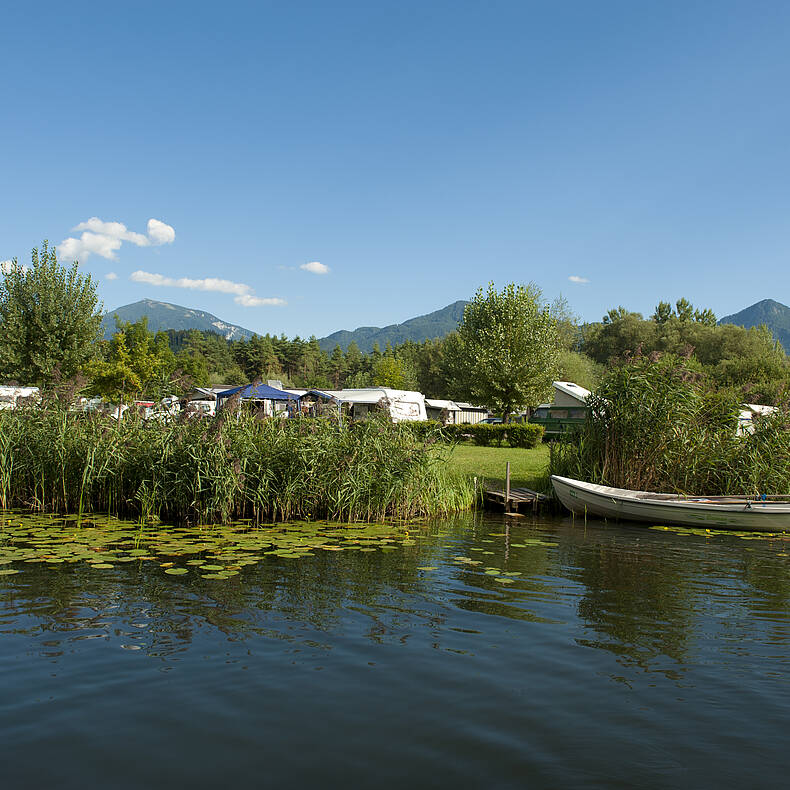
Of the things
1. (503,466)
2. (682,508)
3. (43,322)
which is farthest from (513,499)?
(43,322)

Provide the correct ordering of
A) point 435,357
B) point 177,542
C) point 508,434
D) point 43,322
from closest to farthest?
point 177,542, point 43,322, point 508,434, point 435,357

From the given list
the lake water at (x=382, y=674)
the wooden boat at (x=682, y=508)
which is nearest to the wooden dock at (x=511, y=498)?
the wooden boat at (x=682, y=508)

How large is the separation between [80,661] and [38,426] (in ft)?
24.7

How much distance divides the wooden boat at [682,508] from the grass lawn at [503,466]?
7.37 ft

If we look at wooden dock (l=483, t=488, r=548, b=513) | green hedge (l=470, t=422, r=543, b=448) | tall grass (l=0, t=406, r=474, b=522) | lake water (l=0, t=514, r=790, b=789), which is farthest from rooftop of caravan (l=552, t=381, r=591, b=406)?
lake water (l=0, t=514, r=790, b=789)

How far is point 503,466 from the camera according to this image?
685 inches

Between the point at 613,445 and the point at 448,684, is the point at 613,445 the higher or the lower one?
the higher one

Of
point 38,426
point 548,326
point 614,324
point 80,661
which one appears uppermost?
point 614,324

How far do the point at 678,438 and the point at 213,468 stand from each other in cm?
886

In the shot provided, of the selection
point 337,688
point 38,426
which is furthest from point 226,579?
point 38,426

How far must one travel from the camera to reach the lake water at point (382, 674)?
311cm

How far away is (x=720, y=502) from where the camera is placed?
11.4m

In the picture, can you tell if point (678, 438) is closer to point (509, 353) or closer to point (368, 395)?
point (509, 353)

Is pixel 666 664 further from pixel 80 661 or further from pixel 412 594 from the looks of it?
pixel 80 661
